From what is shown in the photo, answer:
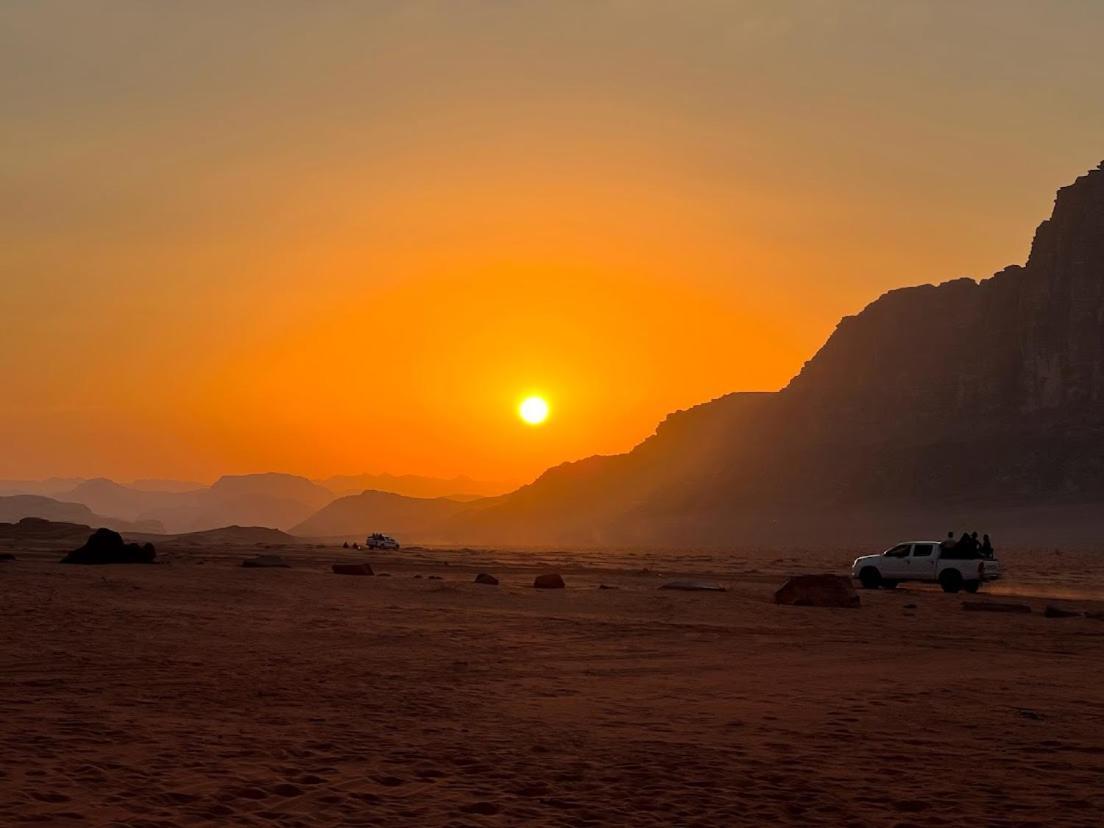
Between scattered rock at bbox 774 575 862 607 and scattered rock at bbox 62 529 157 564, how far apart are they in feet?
79.9

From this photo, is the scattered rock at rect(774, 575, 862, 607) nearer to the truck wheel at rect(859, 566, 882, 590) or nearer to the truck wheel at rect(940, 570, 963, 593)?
the truck wheel at rect(940, 570, 963, 593)

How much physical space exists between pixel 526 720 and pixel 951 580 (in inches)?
1213

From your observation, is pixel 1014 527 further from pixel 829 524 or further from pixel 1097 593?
pixel 1097 593

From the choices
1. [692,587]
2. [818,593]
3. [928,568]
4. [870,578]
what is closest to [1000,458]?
[870,578]

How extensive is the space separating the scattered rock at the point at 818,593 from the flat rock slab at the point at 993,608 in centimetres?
308

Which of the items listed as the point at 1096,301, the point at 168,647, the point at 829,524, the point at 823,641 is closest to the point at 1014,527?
the point at 829,524

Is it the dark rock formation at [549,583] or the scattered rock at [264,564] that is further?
the scattered rock at [264,564]

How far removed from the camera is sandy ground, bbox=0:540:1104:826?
906 cm

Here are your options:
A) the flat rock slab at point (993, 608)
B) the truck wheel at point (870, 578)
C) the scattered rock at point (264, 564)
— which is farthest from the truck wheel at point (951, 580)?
the scattered rock at point (264, 564)

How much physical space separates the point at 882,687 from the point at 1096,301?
188508mm

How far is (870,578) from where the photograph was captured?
42219 millimetres

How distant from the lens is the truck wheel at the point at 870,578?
41.9 metres

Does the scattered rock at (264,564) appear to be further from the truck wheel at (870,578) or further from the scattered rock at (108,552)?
the truck wheel at (870,578)

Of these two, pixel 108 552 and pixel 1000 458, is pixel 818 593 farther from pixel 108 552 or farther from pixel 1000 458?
pixel 1000 458
